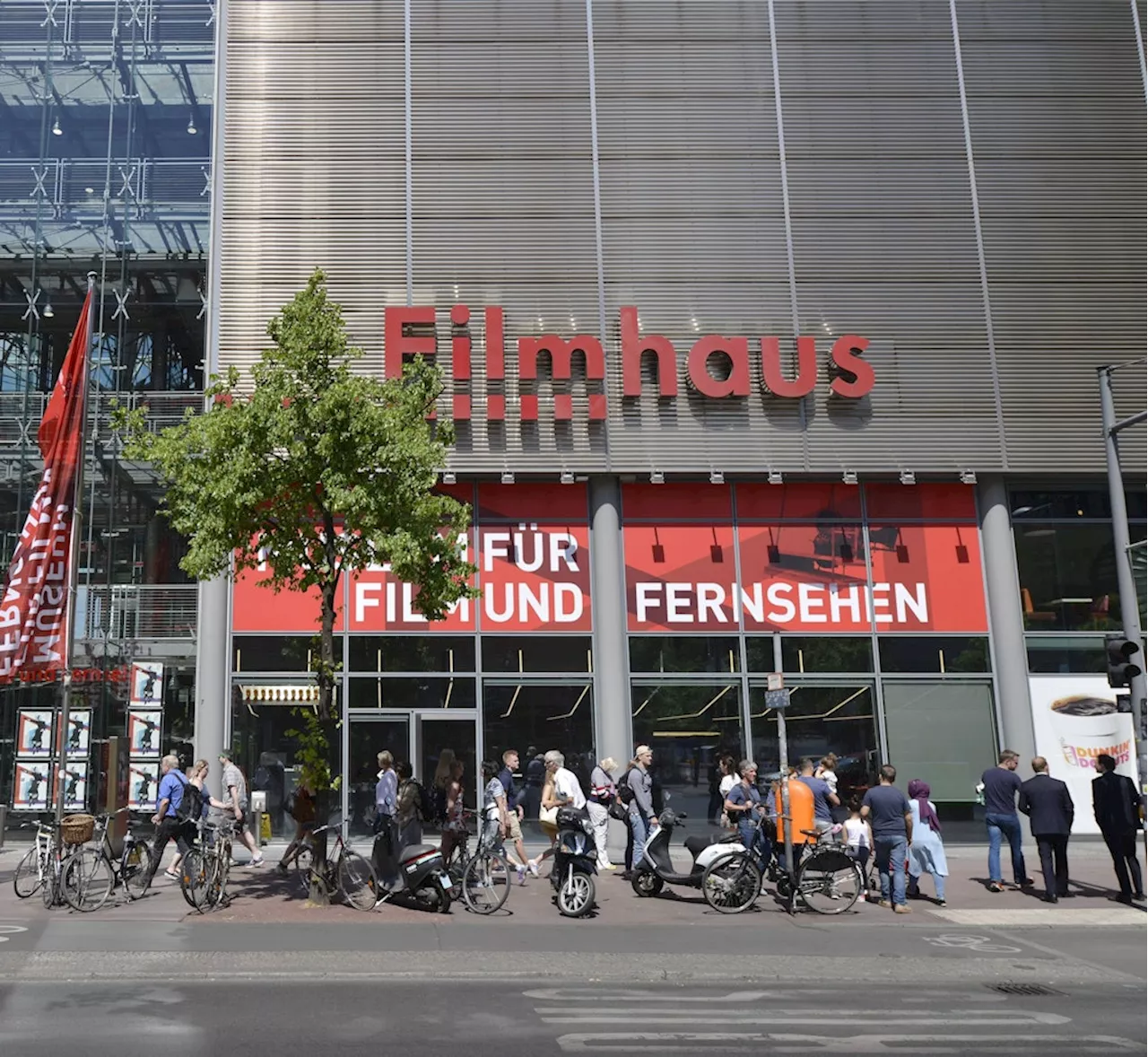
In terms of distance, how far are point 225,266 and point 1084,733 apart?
17.8 meters

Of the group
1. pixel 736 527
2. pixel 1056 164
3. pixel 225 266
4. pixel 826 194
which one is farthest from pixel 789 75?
pixel 225 266

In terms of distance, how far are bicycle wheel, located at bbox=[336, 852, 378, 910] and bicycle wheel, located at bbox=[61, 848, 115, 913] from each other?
2.74 m

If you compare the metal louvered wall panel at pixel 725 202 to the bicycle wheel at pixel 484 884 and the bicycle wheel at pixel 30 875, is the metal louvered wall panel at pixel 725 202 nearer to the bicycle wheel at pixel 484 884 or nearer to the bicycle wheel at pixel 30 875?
the bicycle wheel at pixel 484 884

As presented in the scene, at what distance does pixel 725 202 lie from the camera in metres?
21.6

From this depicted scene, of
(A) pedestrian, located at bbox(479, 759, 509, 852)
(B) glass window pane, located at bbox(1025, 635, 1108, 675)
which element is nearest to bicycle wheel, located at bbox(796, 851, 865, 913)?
(A) pedestrian, located at bbox(479, 759, 509, 852)

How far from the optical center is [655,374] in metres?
21.0

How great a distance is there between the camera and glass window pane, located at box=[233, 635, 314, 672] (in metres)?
20.0

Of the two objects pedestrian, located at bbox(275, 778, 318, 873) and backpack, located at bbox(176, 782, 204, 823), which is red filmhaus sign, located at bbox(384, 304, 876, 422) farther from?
backpack, located at bbox(176, 782, 204, 823)

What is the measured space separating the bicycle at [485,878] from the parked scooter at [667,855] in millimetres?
1841

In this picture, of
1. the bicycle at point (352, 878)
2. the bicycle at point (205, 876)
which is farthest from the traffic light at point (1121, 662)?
the bicycle at point (205, 876)

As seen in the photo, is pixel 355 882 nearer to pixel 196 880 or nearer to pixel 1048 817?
pixel 196 880

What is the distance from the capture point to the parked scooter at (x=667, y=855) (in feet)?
44.8

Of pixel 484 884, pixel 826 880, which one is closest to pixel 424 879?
pixel 484 884

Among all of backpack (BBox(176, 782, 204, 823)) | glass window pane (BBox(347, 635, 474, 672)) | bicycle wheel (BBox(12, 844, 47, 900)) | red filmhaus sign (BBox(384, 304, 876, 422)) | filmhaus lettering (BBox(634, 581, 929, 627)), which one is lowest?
bicycle wheel (BBox(12, 844, 47, 900))
